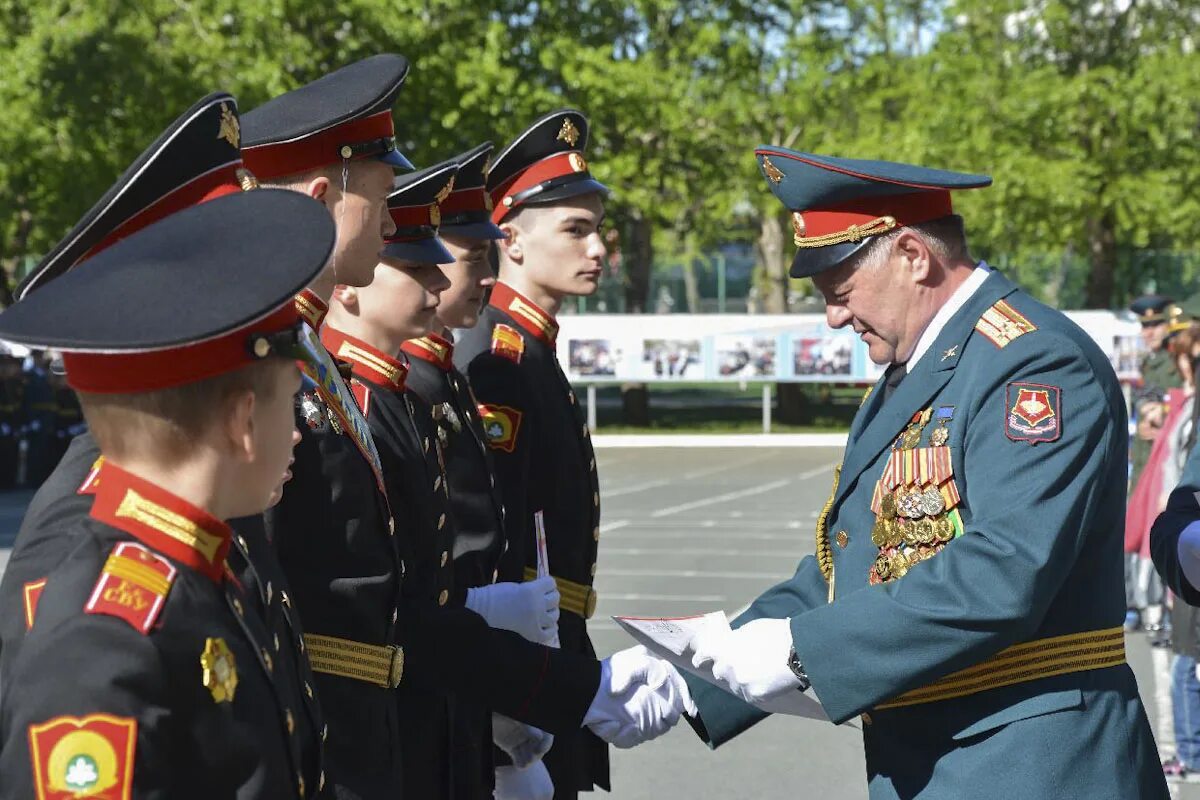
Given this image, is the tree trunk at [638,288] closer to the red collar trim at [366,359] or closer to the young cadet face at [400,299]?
the young cadet face at [400,299]

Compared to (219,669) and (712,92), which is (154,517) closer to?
(219,669)

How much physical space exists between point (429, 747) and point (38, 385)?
18.4 metres

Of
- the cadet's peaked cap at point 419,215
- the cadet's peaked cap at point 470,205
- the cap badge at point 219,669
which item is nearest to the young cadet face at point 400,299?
the cadet's peaked cap at point 419,215

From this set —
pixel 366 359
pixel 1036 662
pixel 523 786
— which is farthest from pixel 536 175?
pixel 1036 662

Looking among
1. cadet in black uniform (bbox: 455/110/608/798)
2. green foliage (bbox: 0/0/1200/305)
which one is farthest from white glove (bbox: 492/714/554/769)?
green foliage (bbox: 0/0/1200/305)

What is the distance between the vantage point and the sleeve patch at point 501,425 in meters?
4.94

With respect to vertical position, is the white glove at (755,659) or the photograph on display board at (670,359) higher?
the white glove at (755,659)

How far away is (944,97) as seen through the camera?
2730 cm

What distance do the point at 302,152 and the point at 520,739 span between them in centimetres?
170

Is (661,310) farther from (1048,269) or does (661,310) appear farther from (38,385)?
(38,385)

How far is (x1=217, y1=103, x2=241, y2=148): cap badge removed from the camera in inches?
102

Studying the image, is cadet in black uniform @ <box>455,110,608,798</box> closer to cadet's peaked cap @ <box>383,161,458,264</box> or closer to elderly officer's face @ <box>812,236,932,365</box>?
cadet's peaked cap @ <box>383,161,458,264</box>

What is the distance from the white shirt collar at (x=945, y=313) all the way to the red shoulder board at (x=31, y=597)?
77.8 inches

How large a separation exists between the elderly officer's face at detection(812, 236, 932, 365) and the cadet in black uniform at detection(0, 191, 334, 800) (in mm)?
1634
